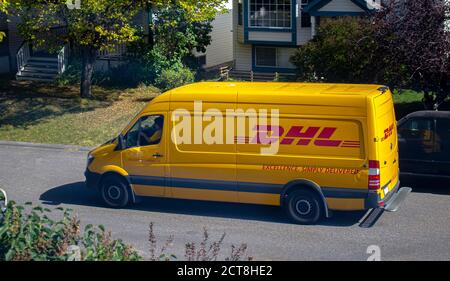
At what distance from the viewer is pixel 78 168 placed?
58.2ft

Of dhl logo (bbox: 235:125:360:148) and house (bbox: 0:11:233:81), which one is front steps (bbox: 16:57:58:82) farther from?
dhl logo (bbox: 235:125:360:148)

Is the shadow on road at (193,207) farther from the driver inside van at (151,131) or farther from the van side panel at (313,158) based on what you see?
the driver inside van at (151,131)

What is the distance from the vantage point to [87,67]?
2412 cm

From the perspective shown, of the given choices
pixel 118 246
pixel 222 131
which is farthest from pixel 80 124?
pixel 118 246

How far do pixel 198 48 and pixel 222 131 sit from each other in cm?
1616

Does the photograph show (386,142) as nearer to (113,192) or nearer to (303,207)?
(303,207)

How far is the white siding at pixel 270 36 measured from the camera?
1197 inches

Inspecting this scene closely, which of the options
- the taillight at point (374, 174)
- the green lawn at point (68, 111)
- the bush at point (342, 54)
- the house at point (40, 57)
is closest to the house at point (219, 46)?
the house at point (40, 57)

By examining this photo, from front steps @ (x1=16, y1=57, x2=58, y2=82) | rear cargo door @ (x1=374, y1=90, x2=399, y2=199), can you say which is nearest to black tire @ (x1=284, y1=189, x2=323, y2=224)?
rear cargo door @ (x1=374, y1=90, x2=399, y2=199)

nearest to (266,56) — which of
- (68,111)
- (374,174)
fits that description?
(68,111)

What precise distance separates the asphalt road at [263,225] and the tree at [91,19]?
667 centimetres

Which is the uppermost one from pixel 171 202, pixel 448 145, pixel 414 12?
pixel 414 12

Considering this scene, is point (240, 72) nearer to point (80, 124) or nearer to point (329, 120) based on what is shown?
point (80, 124)

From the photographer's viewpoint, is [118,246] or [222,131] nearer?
[118,246]
